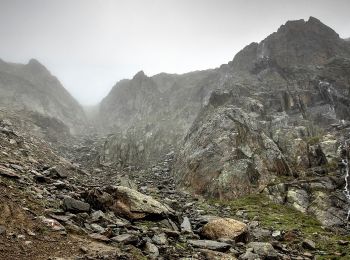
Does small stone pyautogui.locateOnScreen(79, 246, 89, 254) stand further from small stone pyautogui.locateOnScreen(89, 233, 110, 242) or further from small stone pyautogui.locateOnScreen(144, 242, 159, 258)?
small stone pyautogui.locateOnScreen(144, 242, 159, 258)

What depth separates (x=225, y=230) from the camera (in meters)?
23.1

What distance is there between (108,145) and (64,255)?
4602cm

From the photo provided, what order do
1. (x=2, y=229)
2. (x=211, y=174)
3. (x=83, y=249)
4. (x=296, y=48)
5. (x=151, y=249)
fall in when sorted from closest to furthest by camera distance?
(x=2, y=229) → (x=83, y=249) → (x=151, y=249) → (x=211, y=174) → (x=296, y=48)

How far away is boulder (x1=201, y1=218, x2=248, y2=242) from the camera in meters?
22.8

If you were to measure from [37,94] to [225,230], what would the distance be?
86776mm

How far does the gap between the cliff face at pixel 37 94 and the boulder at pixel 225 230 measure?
219 ft

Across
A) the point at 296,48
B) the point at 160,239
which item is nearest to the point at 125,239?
the point at 160,239

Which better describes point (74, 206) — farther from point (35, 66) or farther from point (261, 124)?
point (35, 66)

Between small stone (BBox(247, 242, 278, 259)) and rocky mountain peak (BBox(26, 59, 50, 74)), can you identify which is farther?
rocky mountain peak (BBox(26, 59, 50, 74))

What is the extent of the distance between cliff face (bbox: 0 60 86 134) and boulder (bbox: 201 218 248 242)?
66.9 m

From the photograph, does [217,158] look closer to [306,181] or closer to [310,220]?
[306,181]

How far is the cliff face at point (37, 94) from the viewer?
87.8m

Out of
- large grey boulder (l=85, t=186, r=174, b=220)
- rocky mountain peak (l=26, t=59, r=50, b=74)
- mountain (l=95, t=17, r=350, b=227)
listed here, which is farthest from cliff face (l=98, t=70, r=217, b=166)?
large grey boulder (l=85, t=186, r=174, b=220)

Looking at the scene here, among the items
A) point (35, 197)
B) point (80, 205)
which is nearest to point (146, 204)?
point (80, 205)
